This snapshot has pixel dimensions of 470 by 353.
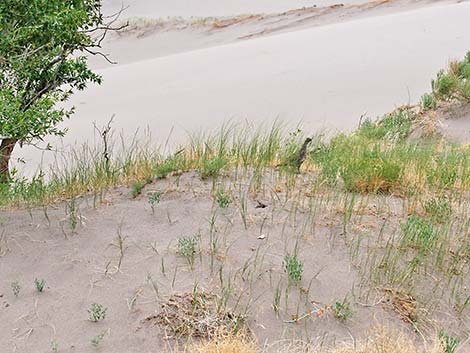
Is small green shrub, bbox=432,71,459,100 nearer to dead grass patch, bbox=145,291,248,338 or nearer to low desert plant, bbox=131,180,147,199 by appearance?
low desert plant, bbox=131,180,147,199

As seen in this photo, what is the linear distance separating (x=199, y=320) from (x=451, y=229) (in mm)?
1983

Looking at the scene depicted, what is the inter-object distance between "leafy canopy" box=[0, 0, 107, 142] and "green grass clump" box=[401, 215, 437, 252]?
244cm

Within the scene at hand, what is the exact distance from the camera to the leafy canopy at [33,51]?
144 inches

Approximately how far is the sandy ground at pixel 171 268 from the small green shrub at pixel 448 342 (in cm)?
18

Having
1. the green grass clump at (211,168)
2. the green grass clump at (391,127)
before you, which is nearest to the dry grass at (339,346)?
the green grass clump at (211,168)

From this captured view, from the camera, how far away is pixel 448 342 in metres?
2.86

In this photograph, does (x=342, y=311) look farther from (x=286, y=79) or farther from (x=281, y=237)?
(x=286, y=79)

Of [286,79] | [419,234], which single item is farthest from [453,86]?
[419,234]

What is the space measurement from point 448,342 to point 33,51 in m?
3.13

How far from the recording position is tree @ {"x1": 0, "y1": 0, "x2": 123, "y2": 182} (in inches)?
144

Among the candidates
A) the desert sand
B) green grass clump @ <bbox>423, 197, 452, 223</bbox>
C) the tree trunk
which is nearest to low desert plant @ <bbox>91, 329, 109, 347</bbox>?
the desert sand

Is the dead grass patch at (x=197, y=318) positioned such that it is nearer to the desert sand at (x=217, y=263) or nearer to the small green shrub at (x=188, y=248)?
the desert sand at (x=217, y=263)

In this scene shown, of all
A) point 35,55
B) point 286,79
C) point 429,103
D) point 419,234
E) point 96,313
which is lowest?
point 429,103

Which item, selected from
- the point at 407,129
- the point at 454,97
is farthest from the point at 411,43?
the point at 407,129
